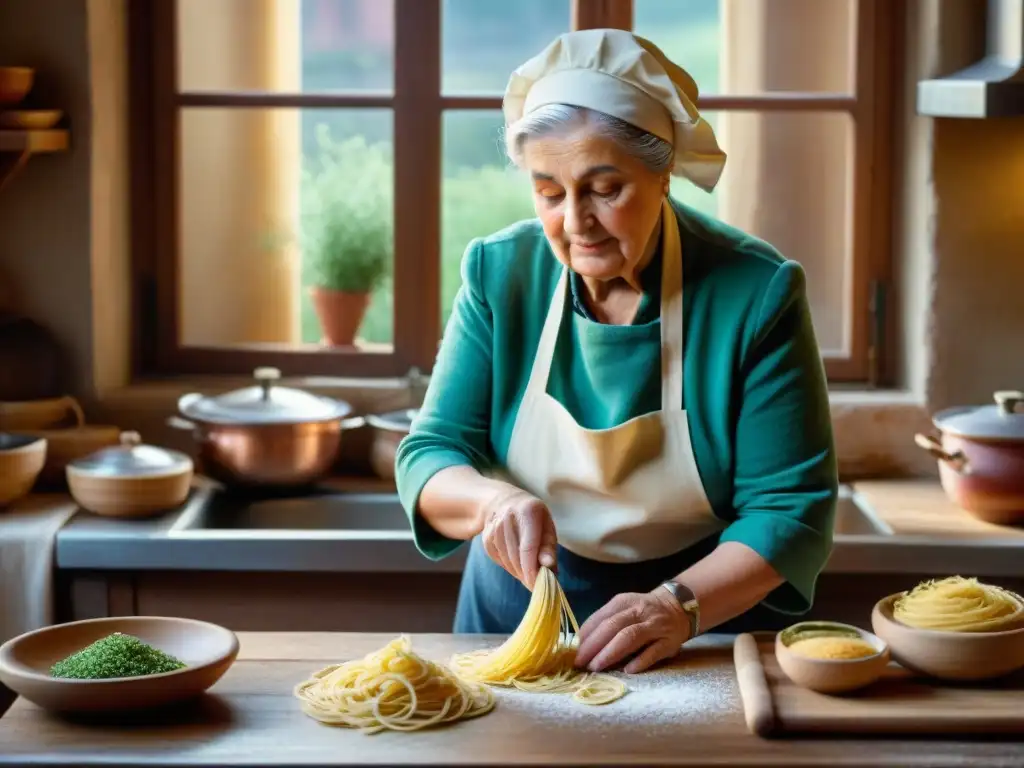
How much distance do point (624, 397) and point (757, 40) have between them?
1.61 m

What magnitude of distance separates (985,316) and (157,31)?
206 centimetres

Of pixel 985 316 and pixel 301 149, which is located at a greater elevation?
pixel 301 149

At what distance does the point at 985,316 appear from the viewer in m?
3.49

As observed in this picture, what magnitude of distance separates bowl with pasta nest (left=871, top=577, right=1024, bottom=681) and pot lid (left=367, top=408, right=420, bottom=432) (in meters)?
1.63

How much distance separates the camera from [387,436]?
11.4 ft

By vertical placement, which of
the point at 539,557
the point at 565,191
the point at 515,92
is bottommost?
the point at 539,557

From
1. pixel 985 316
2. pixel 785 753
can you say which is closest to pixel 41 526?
pixel 785 753

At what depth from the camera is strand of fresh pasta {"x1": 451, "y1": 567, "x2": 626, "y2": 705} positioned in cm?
196

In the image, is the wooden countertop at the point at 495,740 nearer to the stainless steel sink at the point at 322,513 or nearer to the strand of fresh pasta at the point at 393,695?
the strand of fresh pasta at the point at 393,695

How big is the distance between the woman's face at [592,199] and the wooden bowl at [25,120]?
1561 mm

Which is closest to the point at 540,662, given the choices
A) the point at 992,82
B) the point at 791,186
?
the point at 992,82

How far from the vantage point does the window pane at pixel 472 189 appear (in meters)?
3.70

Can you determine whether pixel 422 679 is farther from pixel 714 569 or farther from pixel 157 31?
pixel 157 31

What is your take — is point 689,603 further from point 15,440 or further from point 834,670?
point 15,440
